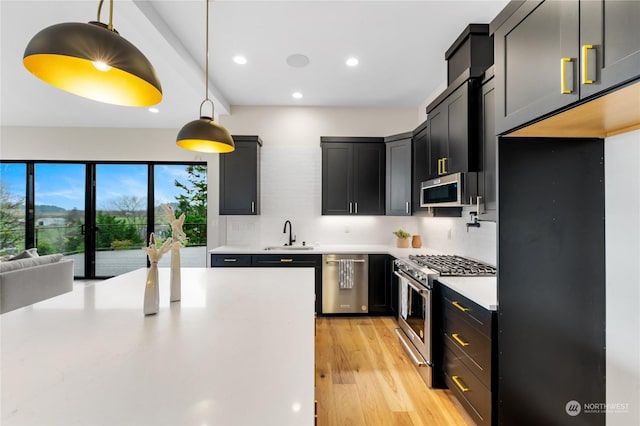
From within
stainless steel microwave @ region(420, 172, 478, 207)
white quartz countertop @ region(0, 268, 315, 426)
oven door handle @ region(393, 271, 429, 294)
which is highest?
stainless steel microwave @ region(420, 172, 478, 207)

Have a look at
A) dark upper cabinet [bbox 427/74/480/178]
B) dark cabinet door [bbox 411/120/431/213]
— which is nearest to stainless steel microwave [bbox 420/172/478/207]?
dark upper cabinet [bbox 427/74/480/178]

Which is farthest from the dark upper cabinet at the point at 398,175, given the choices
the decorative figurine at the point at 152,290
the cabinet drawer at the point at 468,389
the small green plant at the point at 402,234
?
the decorative figurine at the point at 152,290

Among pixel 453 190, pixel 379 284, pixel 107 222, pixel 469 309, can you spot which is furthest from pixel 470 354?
pixel 107 222

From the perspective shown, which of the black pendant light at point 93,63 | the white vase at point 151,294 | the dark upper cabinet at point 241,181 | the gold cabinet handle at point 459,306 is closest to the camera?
the black pendant light at point 93,63

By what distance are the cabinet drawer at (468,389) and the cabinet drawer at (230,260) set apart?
2502 mm

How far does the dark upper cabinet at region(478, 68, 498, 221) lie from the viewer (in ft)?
6.43

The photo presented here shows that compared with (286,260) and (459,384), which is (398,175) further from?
(459,384)

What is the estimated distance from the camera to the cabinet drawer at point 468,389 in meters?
1.67

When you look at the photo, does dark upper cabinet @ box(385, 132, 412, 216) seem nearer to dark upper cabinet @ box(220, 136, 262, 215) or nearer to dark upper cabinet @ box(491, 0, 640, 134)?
dark upper cabinet @ box(220, 136, 262, 215)

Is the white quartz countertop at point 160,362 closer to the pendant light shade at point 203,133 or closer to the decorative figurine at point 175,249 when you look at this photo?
the decorative figurine at point 175,249

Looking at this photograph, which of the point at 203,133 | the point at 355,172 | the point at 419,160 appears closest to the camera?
the point at 203,133

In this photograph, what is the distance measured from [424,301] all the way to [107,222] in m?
5.91

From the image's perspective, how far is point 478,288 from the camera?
74.4 inches

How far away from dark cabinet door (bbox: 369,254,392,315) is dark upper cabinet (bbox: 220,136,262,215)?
1811 millimetres
